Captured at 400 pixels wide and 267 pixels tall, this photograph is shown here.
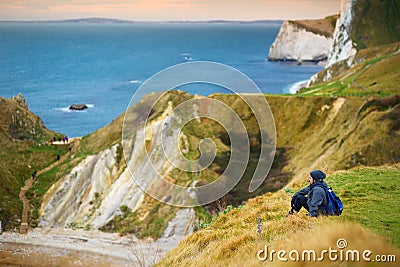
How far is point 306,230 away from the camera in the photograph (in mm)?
9789

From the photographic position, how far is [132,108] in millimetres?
55469

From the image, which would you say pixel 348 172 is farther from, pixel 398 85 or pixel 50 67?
pixel 50 67

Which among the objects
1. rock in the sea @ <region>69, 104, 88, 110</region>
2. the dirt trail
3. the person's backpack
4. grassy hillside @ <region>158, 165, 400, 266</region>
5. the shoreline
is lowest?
the shoreline

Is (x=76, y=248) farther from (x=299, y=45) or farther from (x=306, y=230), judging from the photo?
(x=299, y=45)

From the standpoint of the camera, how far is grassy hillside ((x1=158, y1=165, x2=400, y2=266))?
865cm

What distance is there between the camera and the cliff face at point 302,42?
193250mm

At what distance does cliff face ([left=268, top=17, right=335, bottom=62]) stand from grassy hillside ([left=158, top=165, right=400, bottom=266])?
18628 cm

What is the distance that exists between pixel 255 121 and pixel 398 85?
667 inches

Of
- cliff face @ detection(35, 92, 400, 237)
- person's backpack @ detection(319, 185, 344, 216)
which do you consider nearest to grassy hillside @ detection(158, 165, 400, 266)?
person's backpack @ detection(319, 185, 344, 216)

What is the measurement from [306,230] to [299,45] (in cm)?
19717

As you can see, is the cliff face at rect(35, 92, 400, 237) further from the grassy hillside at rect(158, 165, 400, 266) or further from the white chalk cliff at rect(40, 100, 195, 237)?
the grassy hillside at rect(158, 165, 400, 266)

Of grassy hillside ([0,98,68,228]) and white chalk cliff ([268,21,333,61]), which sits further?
white chalk cliff ([268,21,333,61])

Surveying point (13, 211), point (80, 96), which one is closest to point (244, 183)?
point (13, 211)

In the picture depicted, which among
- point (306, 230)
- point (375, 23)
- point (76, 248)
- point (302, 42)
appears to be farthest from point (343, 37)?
point (306, 230)
